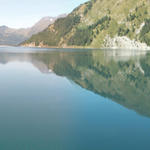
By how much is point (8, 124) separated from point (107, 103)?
553 inches

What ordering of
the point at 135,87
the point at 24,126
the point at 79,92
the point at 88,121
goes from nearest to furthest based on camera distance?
the point at 24,126 < the point at 88,121 < the point at 79,92 < the point at 135,87

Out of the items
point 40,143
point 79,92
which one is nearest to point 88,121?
point 40,143

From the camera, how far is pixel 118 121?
20.6 metres

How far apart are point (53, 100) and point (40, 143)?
529 inches

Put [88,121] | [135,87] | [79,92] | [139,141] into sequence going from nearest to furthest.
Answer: [139,141] → [88,121] → [79,92] → [135,87]

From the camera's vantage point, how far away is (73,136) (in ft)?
55.0

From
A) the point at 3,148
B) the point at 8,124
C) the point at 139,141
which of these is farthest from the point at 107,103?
the point at 3,148

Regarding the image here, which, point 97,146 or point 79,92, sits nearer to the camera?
point 97,146

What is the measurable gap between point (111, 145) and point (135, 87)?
24.8 m

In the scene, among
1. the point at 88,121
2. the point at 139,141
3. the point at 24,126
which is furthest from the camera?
the point at 88,121

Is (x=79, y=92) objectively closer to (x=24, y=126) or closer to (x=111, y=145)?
(x=24, y=126)

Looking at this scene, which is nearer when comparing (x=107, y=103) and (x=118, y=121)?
(x=118, y=121)

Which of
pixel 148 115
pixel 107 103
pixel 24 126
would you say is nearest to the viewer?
pixel 24 126

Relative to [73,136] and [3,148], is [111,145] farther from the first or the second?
[3,148]
